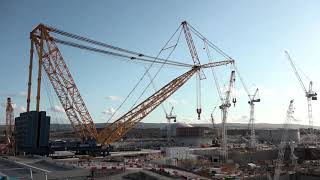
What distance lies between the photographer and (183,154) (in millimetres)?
85562

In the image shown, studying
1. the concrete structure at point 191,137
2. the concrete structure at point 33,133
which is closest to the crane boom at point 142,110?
the concrete structure at point 33,133

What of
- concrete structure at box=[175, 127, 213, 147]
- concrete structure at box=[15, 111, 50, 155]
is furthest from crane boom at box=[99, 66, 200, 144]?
concrete structure at box=[175, 127, 213, 147]

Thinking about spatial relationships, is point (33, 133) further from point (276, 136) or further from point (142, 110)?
point (276, 136)

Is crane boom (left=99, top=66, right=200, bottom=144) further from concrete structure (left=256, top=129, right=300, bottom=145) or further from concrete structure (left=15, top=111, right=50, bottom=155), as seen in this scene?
concrete structure (left=256, top=129, right=300, bottom=145)

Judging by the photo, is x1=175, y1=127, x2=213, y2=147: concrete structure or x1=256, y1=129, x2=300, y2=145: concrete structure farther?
x1=256, y1=129, x2=300, y2=145: concrete structure

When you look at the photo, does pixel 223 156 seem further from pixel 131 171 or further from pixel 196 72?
pixel 131 171

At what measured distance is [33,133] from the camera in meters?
69.1

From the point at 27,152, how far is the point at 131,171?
1308 inches

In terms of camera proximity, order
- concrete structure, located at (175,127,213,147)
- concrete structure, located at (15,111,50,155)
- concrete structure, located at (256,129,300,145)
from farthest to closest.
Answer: concrete structure, located at (256,129,300,145) < concrete structure, located at (175,127,213,147) < concrete structure, located at (15,111,50,155)

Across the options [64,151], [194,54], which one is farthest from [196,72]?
[64,151]

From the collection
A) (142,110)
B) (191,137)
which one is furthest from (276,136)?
(142,110)

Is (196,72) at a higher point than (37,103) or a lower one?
higher

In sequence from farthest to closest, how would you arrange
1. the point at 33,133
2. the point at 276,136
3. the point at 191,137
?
the point at 276,136, the point at 191,137, the point at 33,133

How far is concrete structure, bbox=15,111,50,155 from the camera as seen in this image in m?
69.0
